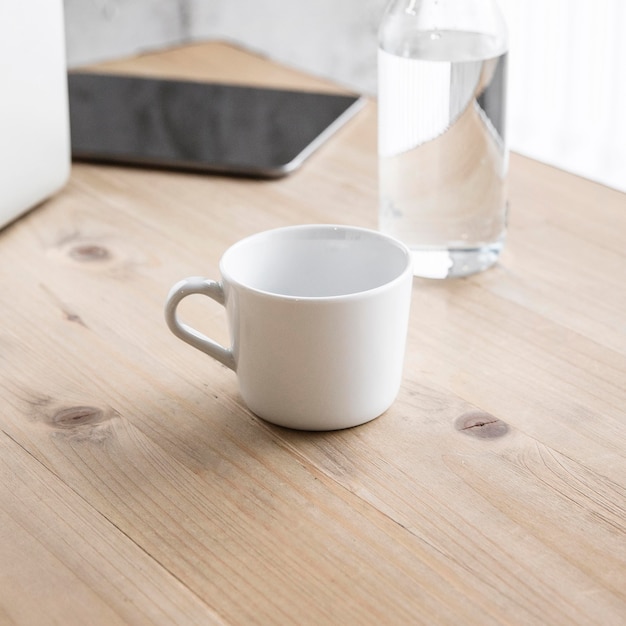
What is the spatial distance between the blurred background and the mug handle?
0.78 metres

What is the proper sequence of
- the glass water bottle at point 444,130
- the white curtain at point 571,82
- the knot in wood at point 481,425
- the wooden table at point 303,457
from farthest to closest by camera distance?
the white curtain at point 571,82
the glass water bottle at point 444,130
the knot in wood at point 481,425
the wooden table at point 303,457

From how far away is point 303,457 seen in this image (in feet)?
1.75

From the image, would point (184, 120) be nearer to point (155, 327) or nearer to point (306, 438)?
point (155, 327)

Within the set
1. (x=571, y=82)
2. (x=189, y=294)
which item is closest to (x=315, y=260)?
(x=189, y=294)

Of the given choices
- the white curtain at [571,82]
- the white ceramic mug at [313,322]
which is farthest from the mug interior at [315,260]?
the white curtain at [571,82]

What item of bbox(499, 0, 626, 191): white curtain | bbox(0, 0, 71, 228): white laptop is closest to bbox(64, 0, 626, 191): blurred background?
bbox(499, 0, 626, 191): white curtain

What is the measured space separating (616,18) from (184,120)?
0.63 metres

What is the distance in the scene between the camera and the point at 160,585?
17.4 inches

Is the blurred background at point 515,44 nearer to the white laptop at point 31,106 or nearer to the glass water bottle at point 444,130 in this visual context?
the white laptop at point 31,106

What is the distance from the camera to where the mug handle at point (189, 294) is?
1.82 feet

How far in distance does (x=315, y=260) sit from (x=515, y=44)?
34.9 inches

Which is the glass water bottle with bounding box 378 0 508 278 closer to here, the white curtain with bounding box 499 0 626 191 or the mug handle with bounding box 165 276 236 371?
the mug handle with bounding box 165 276 236 371

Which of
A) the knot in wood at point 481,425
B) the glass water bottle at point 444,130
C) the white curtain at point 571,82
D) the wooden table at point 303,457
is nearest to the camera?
the wooden table at point 303,457

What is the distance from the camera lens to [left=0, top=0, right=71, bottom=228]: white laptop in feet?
2.51
